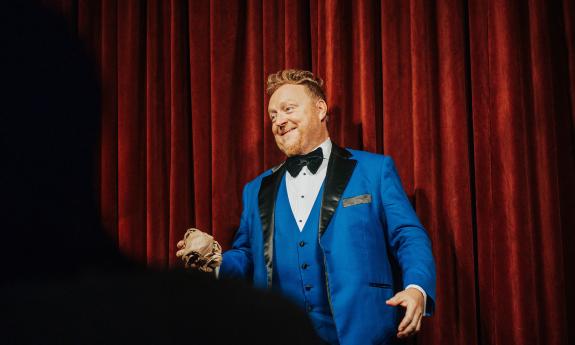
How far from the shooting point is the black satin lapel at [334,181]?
1.48 meters

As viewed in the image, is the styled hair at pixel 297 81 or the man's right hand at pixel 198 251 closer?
the man's right hand at pixel 198 251

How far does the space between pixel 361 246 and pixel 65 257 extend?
1188 millimetres

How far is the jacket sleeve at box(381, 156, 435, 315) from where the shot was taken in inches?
50.7

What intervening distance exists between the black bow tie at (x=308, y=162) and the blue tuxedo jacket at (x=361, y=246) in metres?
→ 0.05

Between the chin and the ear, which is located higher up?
the ear

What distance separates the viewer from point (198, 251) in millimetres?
1394

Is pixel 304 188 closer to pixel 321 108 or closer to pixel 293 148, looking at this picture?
pixel 293 148

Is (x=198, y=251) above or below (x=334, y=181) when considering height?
below

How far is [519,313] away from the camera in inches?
66.2

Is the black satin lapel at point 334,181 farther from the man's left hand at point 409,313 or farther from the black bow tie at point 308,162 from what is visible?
the man's left hand at point 409,313

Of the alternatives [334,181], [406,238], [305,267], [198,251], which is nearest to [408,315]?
[406,238]

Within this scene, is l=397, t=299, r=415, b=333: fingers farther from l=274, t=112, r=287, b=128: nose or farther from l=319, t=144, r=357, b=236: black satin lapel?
l=274, t=112, r=287, b=128: nose

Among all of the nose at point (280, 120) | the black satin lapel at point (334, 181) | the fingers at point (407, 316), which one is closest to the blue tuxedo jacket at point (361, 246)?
the black satin lapel at point (334, 181)

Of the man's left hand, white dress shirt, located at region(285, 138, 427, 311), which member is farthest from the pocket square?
the man's left hand
